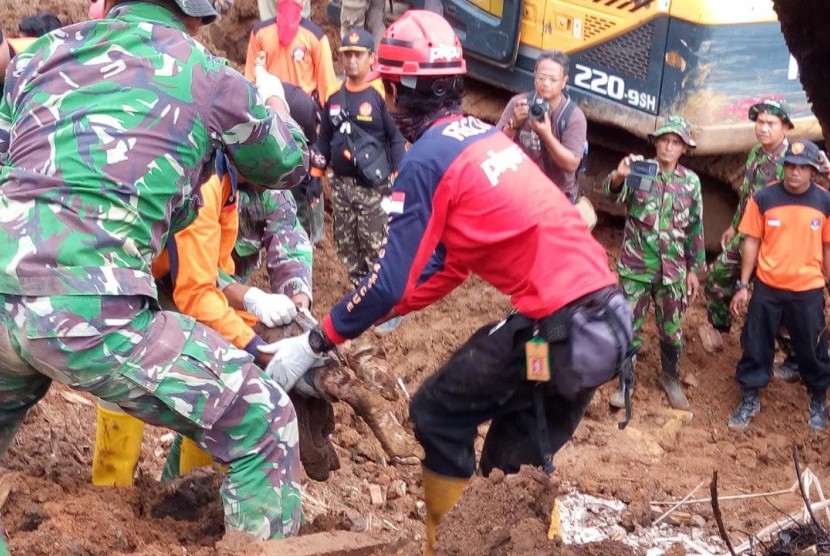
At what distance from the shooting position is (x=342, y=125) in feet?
25.2

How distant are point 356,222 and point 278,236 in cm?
310

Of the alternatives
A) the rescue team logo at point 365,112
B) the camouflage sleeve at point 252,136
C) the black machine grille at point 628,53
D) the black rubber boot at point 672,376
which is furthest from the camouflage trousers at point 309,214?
the camouflage sleeve at point 252,136

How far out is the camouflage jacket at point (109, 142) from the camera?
3.15 m

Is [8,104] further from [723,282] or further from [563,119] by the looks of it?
[723,282]

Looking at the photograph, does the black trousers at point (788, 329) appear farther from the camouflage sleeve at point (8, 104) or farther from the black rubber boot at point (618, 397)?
the camouflage sleeve at point (8, 104)

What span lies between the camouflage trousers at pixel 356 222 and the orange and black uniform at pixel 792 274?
2485 millimetres

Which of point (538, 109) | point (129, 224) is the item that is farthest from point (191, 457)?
point (538, 109)

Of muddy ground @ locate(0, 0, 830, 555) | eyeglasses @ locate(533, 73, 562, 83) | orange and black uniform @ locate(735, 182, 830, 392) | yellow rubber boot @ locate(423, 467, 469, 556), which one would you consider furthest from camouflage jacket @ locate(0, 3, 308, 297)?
orange and black uniform @ locate(735, 182, 830, 392)

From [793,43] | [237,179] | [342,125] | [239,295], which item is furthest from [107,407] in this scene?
[342,125]

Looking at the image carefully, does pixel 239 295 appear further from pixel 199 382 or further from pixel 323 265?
pixel 323 265

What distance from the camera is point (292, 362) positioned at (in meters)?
3.99

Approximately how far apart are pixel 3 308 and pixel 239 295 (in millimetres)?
1440

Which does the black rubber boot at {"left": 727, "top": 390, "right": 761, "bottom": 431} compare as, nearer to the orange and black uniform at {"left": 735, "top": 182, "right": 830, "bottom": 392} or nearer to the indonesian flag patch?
the orange and black uniform at {"left": 735, "top": 182, "right": 830, "bottom": 392}

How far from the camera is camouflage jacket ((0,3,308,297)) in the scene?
124 inches
